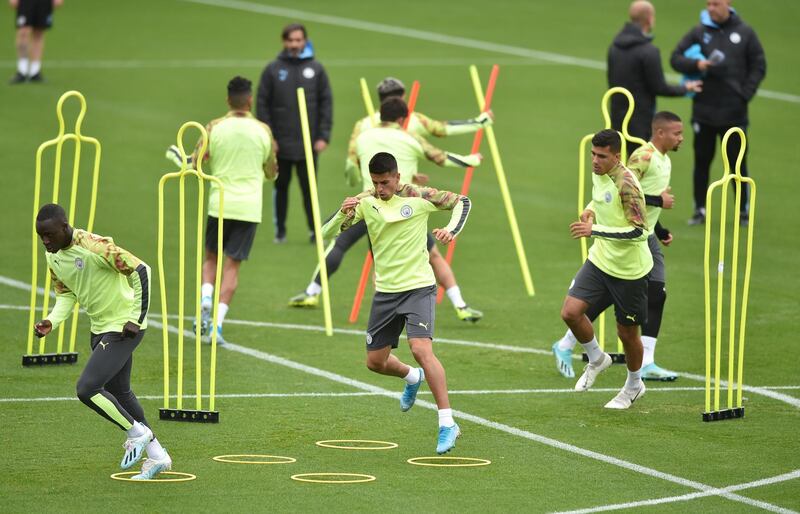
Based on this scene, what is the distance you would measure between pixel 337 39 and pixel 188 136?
28.9ft

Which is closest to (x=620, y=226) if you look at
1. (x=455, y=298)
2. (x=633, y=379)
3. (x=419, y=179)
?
(x=633, y=379)

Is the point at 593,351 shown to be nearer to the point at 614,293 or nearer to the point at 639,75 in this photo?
the point at 614,293

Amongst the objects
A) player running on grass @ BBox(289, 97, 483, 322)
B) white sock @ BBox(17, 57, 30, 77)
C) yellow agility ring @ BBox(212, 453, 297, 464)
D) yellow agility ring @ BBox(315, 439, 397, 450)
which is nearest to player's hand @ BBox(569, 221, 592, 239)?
yellow agility ring @ BBox(315, 439, 397, 450)

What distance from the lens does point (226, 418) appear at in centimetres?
1205

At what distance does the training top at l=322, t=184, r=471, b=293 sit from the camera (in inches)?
445

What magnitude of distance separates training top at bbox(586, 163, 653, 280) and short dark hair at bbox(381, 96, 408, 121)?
332 centimetres

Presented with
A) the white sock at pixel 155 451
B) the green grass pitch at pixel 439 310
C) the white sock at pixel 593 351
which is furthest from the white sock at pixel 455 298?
the white sock at pixel 155 451

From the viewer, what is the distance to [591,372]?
42.3ft

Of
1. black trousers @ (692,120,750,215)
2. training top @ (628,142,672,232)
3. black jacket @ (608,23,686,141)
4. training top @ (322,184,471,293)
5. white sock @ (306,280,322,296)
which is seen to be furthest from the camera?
black trousers @ (692,120,750,215)

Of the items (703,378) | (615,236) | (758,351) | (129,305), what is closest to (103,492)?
(129,305)

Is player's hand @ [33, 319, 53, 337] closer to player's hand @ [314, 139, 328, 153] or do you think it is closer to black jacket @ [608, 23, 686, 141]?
player's hand @ [314, 139, 328, 153]

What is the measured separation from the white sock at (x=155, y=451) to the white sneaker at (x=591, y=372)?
411cm

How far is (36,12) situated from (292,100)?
9852 millimetres

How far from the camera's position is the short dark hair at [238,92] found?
1474cm
